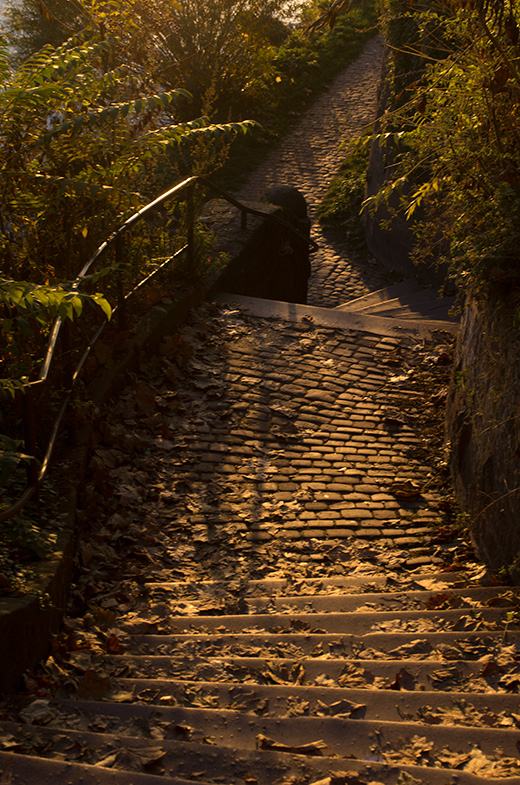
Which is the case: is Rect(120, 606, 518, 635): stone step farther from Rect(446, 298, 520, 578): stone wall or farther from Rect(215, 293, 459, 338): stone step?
Rect(215, 293, 459, 338): stone step

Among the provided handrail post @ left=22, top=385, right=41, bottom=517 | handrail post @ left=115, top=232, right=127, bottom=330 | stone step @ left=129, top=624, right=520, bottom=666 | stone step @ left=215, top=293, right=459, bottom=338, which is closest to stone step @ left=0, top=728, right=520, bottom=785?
stone step @ left=129, top=624, right=520, bottom=666

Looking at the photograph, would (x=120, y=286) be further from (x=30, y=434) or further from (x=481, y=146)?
(x=481, y=146)

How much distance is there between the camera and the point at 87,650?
2.96 metres

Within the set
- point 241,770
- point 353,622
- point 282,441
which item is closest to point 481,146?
point 282,441

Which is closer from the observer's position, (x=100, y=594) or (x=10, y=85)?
(x=100, y=594)

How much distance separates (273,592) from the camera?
147 inches

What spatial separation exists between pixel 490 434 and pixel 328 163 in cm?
1440

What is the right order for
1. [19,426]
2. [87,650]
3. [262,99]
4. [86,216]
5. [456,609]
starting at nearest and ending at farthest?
[87,650] < [456,609] < [19,426] < [86,216] < [262,99]

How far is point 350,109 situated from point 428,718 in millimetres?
19154

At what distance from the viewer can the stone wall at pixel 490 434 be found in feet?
11.9

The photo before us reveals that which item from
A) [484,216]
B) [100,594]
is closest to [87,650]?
[100,594]

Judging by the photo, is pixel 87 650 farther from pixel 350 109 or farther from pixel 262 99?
pixel 350 109

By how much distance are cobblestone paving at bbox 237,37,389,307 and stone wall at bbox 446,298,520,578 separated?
26.1 feet

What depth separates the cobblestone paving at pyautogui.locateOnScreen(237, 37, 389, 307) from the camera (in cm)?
1310
